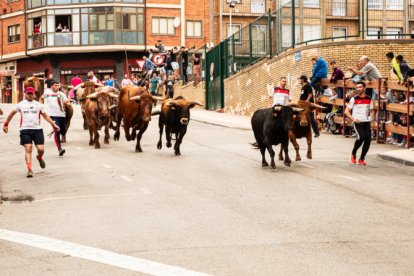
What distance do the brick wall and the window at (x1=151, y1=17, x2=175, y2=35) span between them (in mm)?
24708

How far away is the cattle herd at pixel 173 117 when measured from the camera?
17.5 m

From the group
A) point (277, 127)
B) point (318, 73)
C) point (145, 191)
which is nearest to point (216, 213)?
point (145, 191)

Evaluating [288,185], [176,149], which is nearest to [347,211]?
[288,185]

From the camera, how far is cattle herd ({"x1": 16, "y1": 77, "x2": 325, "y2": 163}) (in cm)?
1750

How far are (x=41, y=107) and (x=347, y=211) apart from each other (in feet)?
25.7

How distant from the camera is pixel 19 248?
31.1 ft

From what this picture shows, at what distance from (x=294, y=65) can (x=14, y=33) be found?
1613 inches

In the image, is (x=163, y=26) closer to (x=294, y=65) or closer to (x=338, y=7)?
(x=338, y=7)

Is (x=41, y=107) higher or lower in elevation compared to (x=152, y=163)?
higher

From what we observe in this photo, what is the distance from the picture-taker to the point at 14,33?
6662 centimetres

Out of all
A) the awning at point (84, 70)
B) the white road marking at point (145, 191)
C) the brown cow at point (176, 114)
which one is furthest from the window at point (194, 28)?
the white road marking at point (145, 191)

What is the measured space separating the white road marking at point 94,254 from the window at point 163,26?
171 feet

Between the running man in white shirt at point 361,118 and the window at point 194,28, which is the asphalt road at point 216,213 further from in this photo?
the window at point 194,28

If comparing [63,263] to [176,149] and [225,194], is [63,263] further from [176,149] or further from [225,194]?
[176,149]
